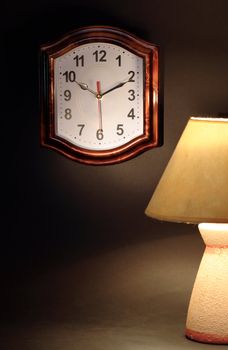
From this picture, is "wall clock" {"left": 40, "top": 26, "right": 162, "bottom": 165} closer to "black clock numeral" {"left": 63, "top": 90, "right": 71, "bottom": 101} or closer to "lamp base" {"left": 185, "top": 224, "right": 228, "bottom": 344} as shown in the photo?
"black clock numeral" {"left": 63, "top": 90, "right": 71, "bottom": 101}

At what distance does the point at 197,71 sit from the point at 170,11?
218mm

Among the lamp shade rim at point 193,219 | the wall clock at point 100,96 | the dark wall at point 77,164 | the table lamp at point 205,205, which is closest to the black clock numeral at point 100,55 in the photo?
the wall clock at point 100,96

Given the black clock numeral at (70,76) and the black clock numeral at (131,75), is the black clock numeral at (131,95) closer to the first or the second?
the black clock numeral at (131,75)

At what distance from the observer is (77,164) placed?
3.56 m

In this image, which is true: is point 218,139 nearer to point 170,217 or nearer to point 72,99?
point 170,217

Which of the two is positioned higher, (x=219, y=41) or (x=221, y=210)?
(x=219, y=41)

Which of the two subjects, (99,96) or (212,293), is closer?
(212,293)

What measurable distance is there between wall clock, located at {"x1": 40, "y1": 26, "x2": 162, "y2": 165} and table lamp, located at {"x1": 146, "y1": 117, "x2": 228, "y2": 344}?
0.34 metres

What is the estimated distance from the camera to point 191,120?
3180mm

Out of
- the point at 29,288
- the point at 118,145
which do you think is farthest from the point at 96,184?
the point at 29,288

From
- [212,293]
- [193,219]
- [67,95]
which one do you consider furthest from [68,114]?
[212,293]

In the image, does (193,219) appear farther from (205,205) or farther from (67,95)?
(67,95)

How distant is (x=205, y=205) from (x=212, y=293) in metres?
0.28

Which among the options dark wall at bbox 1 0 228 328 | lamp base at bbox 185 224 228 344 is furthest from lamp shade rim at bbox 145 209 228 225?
dark wall at bbox 1 0 228 328
